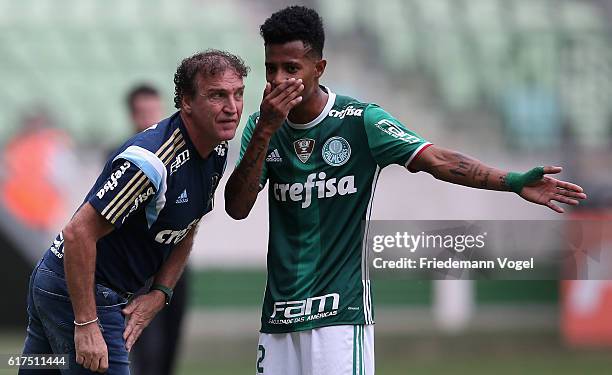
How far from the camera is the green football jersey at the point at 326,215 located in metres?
4.79

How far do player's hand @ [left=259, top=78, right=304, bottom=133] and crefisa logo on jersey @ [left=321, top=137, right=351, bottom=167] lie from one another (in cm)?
34

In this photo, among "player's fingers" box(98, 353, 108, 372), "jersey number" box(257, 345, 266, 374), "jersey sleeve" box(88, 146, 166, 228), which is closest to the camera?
"jersey sleeve" box(88, 146, 166, 228)

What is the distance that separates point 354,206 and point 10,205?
10207 mm

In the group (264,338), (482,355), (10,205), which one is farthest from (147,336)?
(10,205)

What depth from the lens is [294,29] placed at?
4.71 metres

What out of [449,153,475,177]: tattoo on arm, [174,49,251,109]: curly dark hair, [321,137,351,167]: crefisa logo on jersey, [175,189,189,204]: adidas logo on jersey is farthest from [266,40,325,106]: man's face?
[449,153,475,177]: tattoo on arm

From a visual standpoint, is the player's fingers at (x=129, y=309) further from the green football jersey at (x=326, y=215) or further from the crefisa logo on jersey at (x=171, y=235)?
the green football jersey at (x=326, y=215)

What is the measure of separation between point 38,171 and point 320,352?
10977mm

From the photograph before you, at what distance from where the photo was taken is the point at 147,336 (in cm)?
751

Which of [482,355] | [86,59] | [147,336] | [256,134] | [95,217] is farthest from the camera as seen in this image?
[86,59]

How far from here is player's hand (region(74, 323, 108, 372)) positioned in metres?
4.40

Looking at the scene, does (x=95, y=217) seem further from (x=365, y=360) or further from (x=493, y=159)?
(x=493, y=159)

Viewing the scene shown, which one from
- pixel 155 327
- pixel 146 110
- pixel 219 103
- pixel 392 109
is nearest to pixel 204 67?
pixel 219 103

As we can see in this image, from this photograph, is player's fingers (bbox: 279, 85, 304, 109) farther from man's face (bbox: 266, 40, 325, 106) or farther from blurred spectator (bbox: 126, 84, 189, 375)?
blurred spectator (bbox: 126, 84, 189, 375)
